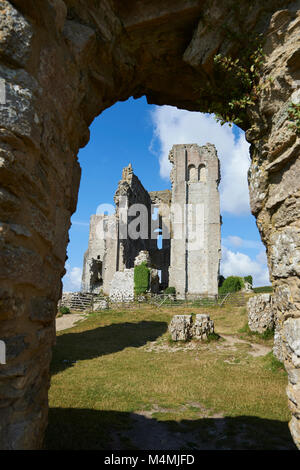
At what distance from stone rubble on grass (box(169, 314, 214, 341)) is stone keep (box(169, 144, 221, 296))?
62.2 ft

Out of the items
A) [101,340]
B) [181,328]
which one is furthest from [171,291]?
[181,328]

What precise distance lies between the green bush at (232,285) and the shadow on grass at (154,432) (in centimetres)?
2690

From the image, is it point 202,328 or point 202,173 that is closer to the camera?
point 202,328

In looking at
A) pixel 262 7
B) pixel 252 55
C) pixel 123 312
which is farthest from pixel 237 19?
pixel 123 312

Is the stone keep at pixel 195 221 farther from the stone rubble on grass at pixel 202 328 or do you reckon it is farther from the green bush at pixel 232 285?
the stone rubble on grass at pixel 202 328

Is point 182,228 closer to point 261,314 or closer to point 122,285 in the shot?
point 122,285

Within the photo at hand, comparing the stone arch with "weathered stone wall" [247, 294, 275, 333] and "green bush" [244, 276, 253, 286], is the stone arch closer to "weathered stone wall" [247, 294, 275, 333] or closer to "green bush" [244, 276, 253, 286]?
"weathered stone wall" [247, 294, 275, 333]

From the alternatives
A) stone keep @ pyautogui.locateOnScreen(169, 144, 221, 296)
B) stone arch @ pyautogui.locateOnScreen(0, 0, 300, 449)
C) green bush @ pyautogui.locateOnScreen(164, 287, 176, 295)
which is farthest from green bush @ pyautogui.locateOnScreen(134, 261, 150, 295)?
stone arch @ pyautogui.locateOnScreen(0, 0, 300, 449)

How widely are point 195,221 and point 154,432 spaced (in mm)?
31996

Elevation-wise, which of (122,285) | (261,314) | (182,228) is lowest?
(261,314)

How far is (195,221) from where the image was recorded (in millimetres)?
36281

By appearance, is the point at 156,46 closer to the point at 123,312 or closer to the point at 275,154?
the point at 275,154

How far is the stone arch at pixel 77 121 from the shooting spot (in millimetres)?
2363
